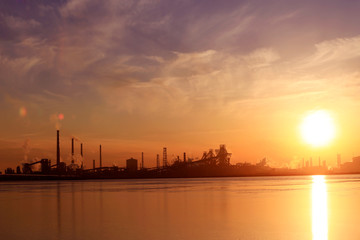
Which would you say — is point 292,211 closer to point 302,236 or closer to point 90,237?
point 302,236

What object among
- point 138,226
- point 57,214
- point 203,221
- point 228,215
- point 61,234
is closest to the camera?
point 61,234

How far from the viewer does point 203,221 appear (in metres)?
27.5

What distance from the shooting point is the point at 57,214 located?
111 feet

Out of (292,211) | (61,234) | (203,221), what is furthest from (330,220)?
(61,234)

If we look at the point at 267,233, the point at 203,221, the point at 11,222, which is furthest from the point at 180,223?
the point at 11,222

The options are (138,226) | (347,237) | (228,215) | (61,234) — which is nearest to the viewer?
(347,237)

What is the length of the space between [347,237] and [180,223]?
10449 millimetres

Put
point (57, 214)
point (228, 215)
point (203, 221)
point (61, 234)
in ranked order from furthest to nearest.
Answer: point (57, 214), point (228, 215), point (203, 221), point (61, 234)

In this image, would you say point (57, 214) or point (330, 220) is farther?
point (57, 214)

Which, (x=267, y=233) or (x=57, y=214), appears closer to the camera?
(x=267, y=233)

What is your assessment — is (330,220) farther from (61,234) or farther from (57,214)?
(57,214)

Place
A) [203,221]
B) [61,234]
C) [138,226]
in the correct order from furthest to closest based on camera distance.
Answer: [203,221]
[138,226]
[61,234]

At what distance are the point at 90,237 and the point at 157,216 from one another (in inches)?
409

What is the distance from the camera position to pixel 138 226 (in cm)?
2558
